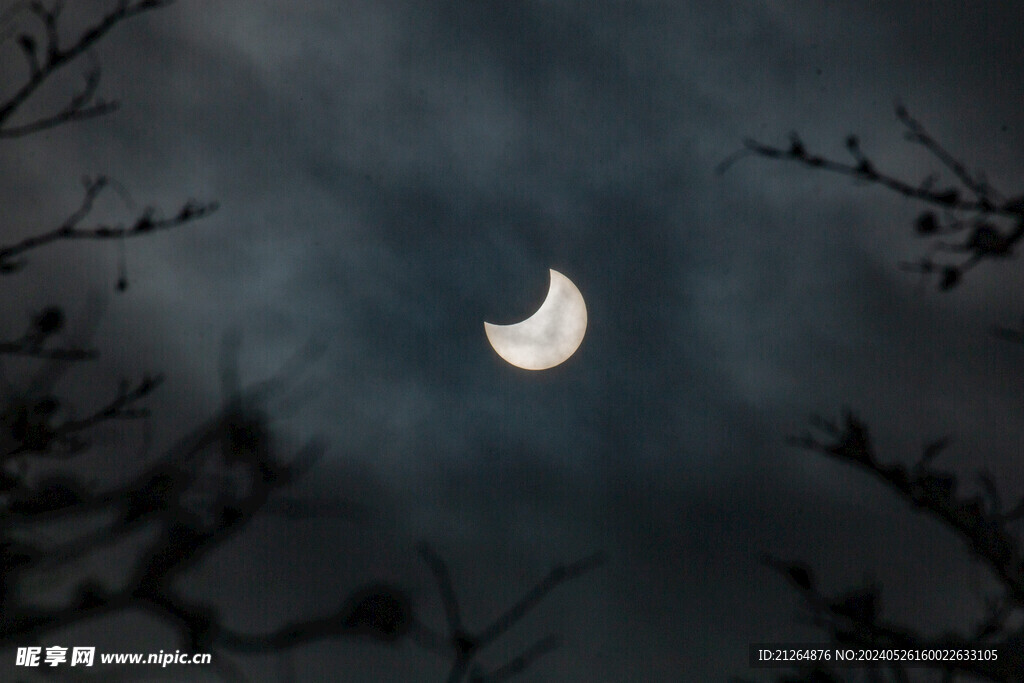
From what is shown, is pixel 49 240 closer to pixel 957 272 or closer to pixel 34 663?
pixel 34 663

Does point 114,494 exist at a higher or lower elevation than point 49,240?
lower

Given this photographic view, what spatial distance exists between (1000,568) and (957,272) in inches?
93.1

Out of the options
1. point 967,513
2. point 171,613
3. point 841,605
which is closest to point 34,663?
point 171,613

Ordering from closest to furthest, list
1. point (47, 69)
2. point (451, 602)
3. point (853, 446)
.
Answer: point (451, 602), point (47, 69), point (853, 446)

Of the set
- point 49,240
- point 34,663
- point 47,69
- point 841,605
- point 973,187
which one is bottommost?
point 34,663

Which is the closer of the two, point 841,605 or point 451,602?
point 451,602

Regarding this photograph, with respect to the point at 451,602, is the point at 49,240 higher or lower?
higher

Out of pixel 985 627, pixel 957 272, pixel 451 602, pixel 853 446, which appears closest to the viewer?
pixel 451 602

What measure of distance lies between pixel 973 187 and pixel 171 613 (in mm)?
5656

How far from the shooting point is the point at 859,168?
4.24m

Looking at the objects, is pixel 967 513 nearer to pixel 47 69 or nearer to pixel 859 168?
pixel 859 168

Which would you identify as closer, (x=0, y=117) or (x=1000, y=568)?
(x=0, y=117)

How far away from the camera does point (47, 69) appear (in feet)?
13.8

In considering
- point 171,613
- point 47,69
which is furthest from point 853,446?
point 47,69
